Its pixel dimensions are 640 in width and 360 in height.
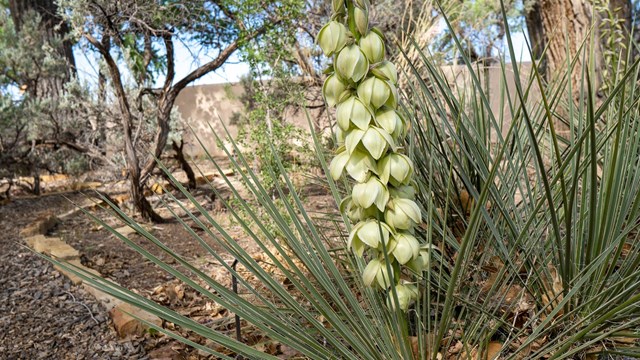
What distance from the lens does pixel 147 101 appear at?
25.7 ft

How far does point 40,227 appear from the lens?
17.5 feet

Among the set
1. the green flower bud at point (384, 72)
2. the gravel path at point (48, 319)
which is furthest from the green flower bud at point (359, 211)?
the gravel path at point (48, 319)

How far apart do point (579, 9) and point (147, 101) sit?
19.7 feet

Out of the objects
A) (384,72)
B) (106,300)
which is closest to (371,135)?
(384,72)

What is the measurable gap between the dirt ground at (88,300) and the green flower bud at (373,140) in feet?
2.89

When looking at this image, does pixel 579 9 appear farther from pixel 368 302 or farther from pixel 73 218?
pixel 73 218

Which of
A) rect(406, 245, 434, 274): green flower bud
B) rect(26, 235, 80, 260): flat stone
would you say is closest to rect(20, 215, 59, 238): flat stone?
rect(26, 235, 80, 260): flat stone

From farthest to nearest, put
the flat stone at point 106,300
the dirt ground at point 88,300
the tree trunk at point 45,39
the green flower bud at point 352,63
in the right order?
the tree trunk at point 45,39, the flat stone at point 106,300, the dirt ground at point 88,300, the green flower bud at point 352,63

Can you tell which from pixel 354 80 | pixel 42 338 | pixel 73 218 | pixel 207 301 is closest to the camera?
pixel 354 80

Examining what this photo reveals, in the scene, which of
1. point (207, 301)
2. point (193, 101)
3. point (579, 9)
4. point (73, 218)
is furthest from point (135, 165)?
point (193, 101)

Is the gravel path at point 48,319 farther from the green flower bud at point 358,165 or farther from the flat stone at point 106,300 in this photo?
the green flower bud at point 358,165

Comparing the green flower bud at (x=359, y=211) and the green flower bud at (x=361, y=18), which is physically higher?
the green flower bud at (x=361, y=18)

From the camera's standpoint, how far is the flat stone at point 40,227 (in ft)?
17.1

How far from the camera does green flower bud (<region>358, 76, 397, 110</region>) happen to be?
0.95m
